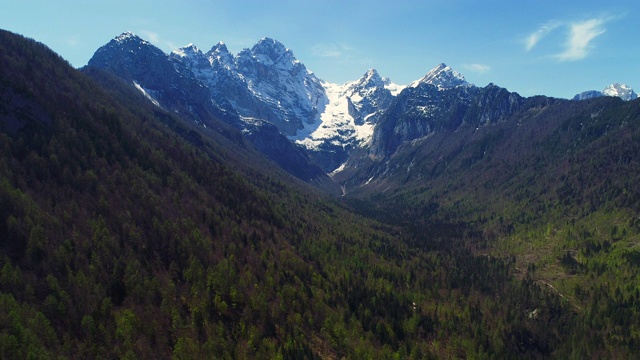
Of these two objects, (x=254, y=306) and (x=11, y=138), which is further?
(x=11, y=138)

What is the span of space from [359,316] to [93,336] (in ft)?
309

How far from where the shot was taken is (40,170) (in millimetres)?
169500

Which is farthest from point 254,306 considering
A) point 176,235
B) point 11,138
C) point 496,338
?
point 11,138

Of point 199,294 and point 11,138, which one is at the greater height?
point 11,138

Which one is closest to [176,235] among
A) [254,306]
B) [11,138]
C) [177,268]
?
[177,268]

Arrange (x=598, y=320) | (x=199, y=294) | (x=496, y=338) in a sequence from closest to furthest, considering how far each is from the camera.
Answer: (x=199, y=294), (x=496, y=338), (x=598, y=320)

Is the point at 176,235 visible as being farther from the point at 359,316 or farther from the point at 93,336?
the point at 359,316

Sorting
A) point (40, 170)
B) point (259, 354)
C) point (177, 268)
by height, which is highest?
point (40, 170)

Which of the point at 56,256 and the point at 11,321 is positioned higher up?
the point at 56,256

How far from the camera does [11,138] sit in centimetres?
17750

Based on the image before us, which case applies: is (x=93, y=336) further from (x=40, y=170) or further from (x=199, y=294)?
(x=40, y=170)

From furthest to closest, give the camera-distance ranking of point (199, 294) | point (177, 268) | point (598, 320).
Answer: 1. point (598, 320)
2. point (177, 268)
3. point (199, 294)

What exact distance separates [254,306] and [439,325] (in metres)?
77.4

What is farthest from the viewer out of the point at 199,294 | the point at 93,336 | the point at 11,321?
the point at 199,294
